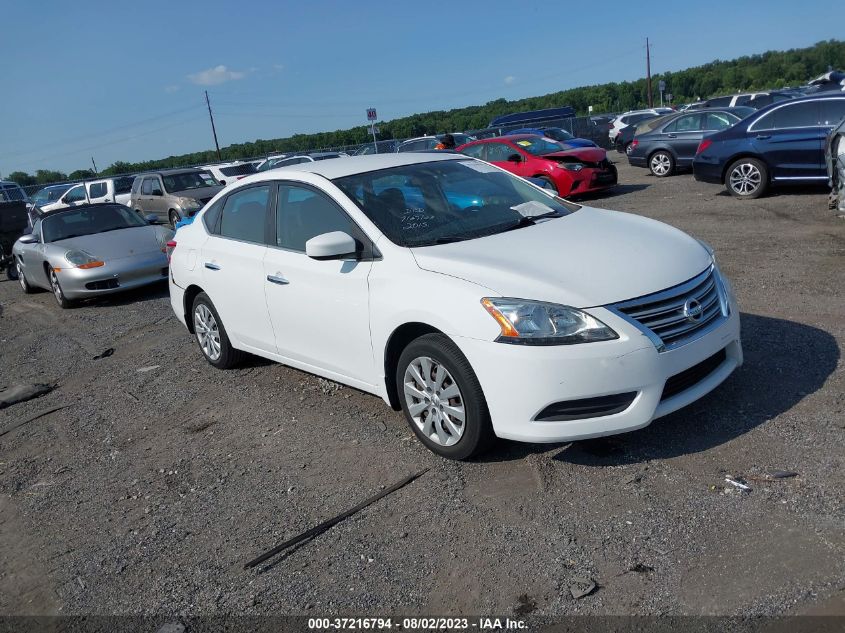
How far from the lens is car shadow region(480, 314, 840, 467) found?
4.04 m

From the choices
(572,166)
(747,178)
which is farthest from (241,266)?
(572,166)

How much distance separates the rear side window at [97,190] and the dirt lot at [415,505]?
18.8 meters

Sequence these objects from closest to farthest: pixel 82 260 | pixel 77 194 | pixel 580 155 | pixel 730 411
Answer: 1. pixel 730 411
2. pixel 82 260
3. pixel 580 155
4. pixel 77 194

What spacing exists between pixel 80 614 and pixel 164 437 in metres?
2.02

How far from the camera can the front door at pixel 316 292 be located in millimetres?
4523

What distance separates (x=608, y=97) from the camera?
317 ft

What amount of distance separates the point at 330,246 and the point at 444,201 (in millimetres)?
950

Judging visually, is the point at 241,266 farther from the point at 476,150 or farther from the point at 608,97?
the point at 608,97

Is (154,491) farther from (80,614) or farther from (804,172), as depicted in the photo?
(804,172)

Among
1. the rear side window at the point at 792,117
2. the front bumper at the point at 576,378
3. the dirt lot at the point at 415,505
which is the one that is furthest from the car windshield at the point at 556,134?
the front bumper at the point at 576,378

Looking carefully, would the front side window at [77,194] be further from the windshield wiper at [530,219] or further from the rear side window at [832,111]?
the windshield wiper at [530,219]

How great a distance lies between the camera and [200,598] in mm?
3287

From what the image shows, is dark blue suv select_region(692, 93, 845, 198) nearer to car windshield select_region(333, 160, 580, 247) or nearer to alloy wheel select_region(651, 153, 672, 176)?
alloy wheel select_region(651, 153, 672, 176)

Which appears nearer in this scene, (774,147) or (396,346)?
(396,346)
